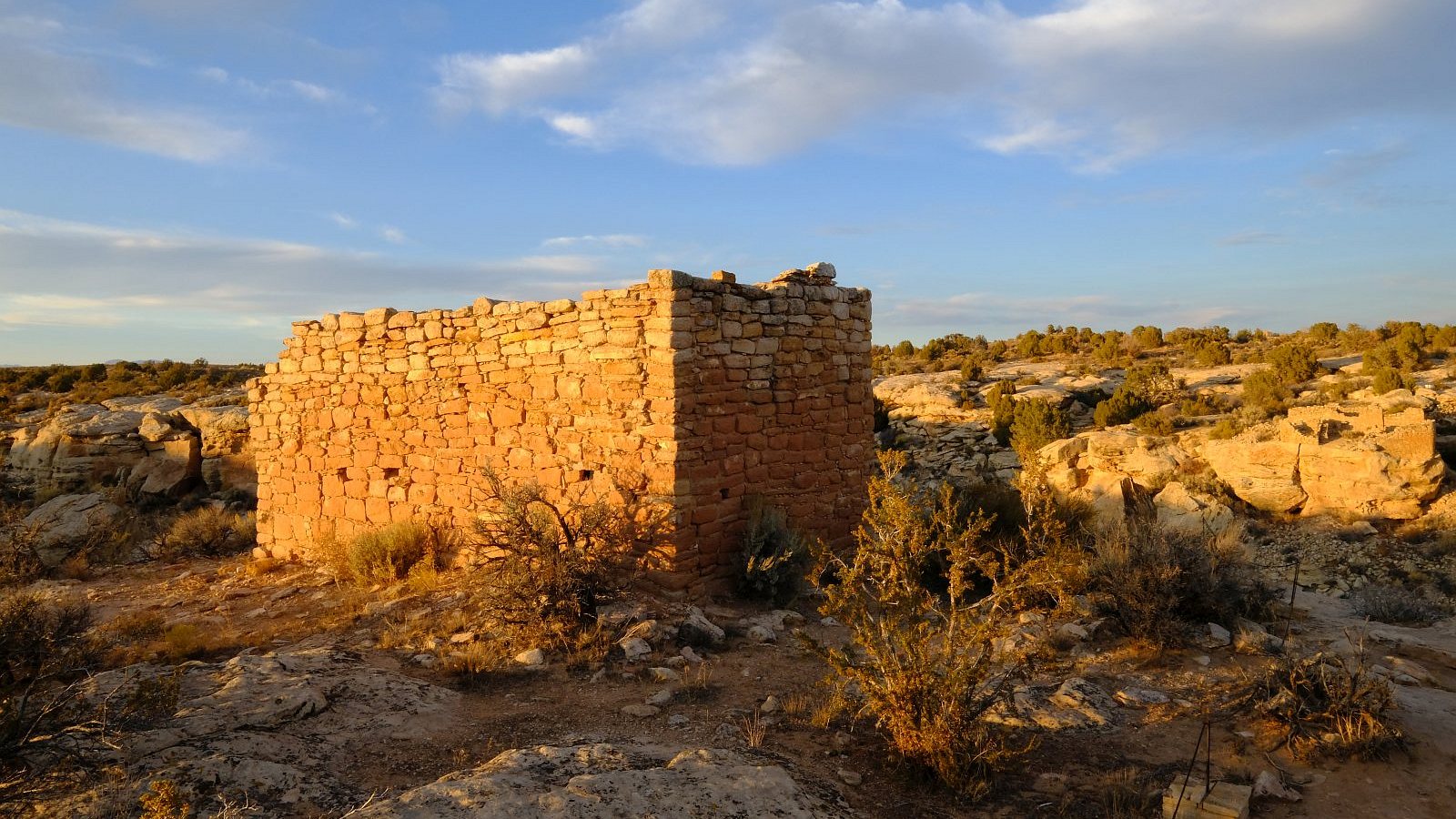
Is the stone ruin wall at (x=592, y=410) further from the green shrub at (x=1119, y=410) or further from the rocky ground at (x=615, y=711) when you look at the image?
the green shrub at (x=1119, y=410)

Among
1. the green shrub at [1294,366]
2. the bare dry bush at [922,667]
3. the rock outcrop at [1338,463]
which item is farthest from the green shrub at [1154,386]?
the bare dry bush at [922,667]

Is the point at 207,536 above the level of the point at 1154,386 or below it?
below

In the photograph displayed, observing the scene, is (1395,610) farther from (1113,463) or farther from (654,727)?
(1113,463)

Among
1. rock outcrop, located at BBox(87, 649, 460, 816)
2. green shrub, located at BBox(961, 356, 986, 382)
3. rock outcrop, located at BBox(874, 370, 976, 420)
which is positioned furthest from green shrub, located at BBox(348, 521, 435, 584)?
green shrub, located at BBox(961, 356, 986, 382)

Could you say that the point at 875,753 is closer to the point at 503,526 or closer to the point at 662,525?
the point at 662,525

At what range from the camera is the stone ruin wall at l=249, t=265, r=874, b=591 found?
22.7 feet

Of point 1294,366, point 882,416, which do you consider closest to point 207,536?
point 882,416

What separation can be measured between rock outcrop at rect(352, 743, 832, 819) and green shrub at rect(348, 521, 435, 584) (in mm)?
4922

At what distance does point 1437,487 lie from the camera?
1184cm

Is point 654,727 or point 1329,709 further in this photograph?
point 654,727

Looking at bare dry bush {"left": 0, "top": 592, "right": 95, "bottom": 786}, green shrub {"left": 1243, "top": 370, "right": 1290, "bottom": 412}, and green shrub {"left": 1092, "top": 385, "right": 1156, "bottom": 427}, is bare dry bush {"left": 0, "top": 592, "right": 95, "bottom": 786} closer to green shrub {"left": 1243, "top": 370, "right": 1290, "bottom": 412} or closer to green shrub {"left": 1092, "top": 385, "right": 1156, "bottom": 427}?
green shrub {"left": 1092, "top": 385, "right": 1156, "bottom": 427}

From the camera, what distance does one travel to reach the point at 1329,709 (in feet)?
13.8

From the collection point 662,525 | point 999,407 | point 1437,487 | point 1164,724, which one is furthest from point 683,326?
point 999,407

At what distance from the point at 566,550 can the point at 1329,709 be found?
501 cm
